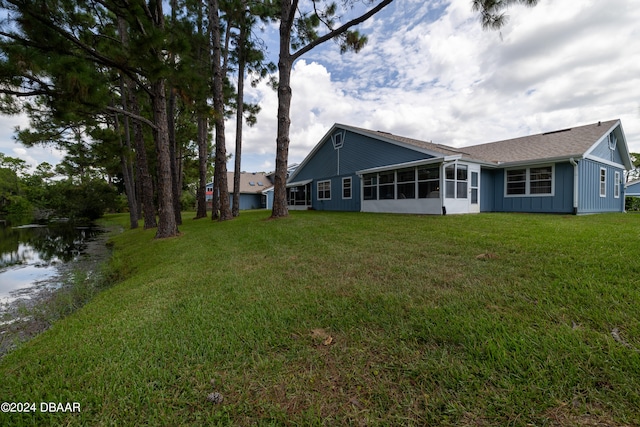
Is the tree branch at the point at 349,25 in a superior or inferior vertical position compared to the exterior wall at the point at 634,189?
superior

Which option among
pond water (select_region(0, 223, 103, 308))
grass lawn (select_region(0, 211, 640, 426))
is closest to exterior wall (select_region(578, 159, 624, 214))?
grass lawn (select_region(0, 211, 640, 426))

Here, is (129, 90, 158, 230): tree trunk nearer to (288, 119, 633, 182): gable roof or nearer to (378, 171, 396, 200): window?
(288, 119, 633, 182): gable roof

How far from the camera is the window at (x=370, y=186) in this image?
42.6 ft

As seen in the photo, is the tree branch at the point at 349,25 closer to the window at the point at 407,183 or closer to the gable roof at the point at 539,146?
the gable roof at the point at 539,146

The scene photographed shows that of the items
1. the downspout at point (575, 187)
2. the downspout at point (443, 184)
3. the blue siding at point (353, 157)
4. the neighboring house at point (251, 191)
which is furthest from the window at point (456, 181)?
the neighboring house at point (251, 191)

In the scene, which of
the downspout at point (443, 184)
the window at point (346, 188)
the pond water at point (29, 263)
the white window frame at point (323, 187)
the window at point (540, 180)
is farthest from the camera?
the white window frame at point (323, 187)

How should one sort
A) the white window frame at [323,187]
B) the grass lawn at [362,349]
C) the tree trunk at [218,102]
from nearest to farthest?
1. the grass lawn at [362,349]
2. the tree trunk at [218,102]
3. the white window frame at [323,187]

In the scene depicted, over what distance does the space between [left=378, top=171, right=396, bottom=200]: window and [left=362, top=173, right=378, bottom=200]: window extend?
0.31 m

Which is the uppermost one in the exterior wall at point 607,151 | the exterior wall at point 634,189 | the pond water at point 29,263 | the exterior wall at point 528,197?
the exterior wall at point 607,151

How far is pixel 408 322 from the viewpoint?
2.25 meters

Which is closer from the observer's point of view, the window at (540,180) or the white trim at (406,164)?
the white trim at (406,164)

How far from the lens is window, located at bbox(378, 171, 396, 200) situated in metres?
12.0

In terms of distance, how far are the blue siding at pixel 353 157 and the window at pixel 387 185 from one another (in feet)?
1.99

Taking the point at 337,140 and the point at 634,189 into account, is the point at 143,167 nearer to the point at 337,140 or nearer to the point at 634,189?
the point at 337,140
